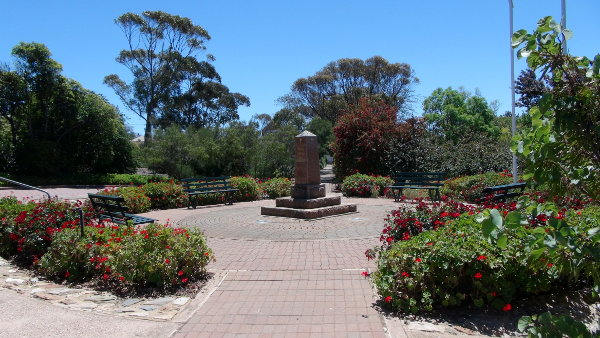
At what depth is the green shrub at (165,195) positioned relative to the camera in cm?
1413

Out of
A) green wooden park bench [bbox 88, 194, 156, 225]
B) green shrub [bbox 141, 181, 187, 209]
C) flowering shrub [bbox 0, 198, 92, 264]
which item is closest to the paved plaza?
flowering shrub [bbox 0, 198, 92, 264]

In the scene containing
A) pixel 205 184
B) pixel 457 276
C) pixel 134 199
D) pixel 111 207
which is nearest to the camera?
pixel 457 276

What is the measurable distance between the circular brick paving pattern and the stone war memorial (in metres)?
0.26

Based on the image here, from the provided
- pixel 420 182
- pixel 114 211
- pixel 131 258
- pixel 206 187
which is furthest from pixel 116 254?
pixel 420 182

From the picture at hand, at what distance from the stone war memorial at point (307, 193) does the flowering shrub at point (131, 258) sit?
5.52m

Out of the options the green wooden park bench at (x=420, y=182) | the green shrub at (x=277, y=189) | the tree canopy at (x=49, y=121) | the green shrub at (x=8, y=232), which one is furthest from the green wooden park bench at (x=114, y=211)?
the tree canopy at (x=49, y=121)

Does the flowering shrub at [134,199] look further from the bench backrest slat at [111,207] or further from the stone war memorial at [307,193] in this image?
the stone war memorial at [307,193]

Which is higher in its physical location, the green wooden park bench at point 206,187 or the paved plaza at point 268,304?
the green wooden park bench at point 206,187

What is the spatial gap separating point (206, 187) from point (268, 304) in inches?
407

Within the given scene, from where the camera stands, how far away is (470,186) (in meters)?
14.3

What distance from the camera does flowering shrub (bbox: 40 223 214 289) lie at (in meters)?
5.47

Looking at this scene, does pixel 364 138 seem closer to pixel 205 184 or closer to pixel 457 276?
pixel 205 184

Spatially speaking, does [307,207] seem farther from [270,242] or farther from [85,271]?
[85,271]

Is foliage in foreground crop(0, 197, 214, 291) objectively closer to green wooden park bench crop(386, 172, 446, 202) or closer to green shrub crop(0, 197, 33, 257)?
green shrub crop(0, 197, 33, 257)
